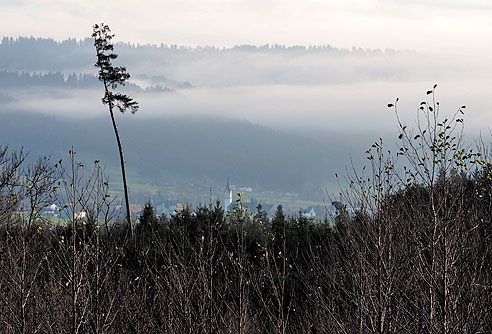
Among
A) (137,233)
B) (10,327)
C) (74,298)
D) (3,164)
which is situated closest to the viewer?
(74,298)

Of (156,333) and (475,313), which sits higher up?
(475,313)

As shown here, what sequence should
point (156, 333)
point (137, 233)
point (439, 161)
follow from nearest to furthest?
point (439, 161), point (156, 333), point (137, 233)

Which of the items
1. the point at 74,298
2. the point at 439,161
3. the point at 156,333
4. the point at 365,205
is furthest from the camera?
the point at 156,333

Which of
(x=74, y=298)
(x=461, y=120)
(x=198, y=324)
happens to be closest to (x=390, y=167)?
(x=461, y=120)

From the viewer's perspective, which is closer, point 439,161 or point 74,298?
point 439,161

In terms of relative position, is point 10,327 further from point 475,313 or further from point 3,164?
point 3,164

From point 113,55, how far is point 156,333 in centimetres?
2289

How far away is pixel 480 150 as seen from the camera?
50.8 feet

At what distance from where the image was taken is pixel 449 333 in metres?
9.63

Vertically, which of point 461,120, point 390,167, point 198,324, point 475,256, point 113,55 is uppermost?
point 113,55

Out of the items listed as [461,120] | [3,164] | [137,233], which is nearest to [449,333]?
[461,120]

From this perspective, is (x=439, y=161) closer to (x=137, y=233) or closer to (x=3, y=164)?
(x=137, y=233)

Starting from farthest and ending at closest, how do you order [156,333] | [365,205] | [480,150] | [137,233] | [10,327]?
1. [137,233]
2. [156,333]
3. [480,150]
4. [10,327]
5. [365,205]

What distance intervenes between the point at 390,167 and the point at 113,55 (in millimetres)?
27528
